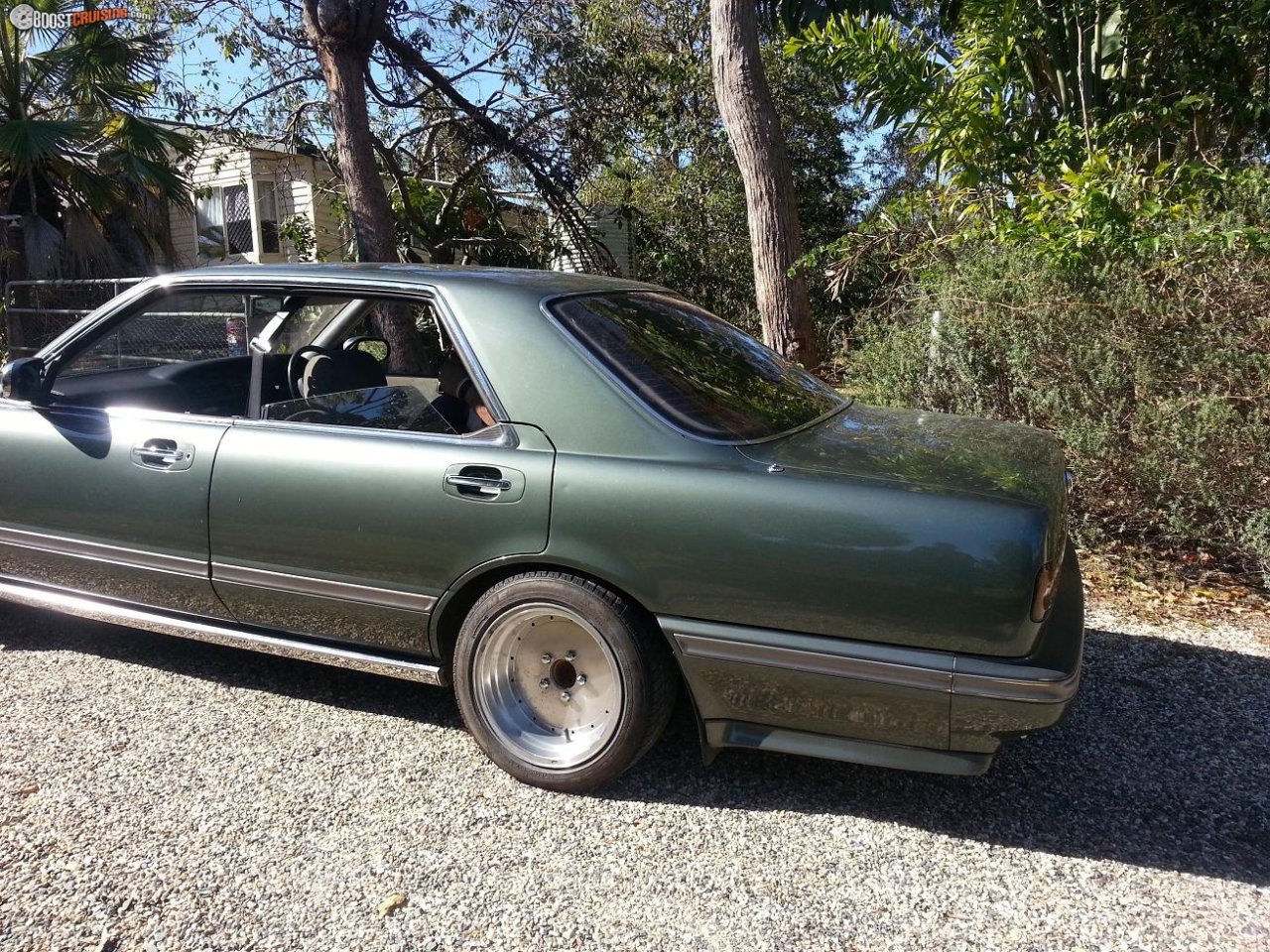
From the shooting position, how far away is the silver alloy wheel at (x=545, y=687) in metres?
3.07

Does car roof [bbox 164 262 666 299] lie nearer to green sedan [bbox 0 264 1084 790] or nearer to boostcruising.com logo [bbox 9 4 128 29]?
green sedan [bbox 0 264 1084 790]

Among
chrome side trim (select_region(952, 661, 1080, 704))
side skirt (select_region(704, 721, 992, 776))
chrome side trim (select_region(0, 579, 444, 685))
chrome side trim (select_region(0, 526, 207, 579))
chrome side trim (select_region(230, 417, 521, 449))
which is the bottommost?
side skirt (select_region(704, 721, 992, 776))

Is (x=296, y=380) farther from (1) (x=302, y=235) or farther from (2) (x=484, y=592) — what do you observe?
(1) (x=302, y=235)

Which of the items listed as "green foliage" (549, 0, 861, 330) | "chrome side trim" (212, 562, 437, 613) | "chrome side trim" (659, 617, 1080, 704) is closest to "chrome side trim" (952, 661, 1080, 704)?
"chrome side trim" (659, 617, 1080, 704)

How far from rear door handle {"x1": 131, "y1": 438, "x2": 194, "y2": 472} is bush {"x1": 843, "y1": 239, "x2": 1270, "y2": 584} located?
13.2 feet

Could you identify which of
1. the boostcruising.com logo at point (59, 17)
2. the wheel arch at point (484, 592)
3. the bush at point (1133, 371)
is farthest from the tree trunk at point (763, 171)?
the boostcruising.com logo at point (59, 17)

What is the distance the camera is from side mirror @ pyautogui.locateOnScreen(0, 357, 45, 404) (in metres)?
3.79

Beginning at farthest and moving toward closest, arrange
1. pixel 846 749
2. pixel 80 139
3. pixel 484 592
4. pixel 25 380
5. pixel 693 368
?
pixel 80 139 → pixel 25 380 → pixel 693 368 → pixel 484 592 → pixel 846 749

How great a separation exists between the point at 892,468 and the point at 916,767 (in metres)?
0.83

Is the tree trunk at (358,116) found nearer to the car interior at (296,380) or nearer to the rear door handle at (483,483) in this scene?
the car interior at (296,380)

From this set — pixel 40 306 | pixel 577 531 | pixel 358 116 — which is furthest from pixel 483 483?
pixel 40 306

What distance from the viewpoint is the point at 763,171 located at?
7.59 metres

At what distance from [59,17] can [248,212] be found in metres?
6.16

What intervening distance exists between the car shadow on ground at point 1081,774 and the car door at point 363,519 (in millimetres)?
580
